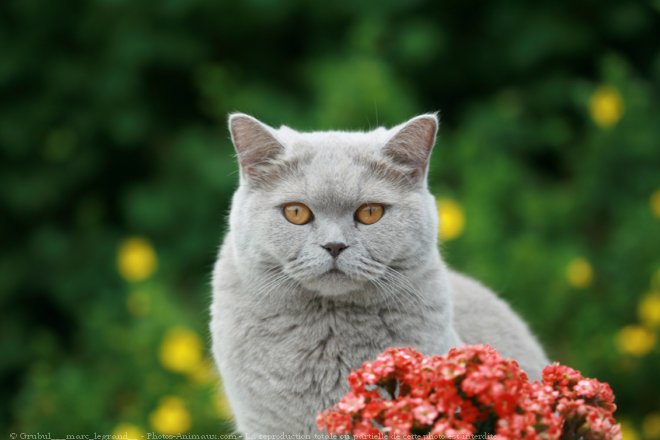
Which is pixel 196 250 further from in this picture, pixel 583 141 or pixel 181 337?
pixel 583 141

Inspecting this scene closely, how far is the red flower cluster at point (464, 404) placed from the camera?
1.34 m

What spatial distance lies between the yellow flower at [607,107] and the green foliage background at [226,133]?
0.10ft

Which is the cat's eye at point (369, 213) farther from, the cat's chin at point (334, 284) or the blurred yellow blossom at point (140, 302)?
the blurred yellow blossom at point (140, 302)

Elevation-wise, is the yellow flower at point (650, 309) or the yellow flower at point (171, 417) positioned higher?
the yellow flower at point (650, 309)

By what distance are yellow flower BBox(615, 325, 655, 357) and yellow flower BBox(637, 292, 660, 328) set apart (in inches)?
1.6

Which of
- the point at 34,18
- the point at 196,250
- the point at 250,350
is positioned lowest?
the point at 250,350

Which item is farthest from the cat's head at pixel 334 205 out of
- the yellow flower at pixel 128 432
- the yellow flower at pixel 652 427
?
the yellow flower at pixel 652 427

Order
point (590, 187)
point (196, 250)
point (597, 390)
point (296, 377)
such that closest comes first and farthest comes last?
point (597, 390)
point (296, 377)
point (590, 187)
point (196, 250)

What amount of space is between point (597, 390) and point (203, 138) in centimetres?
326

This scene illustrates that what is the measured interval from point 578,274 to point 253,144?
1.97 m

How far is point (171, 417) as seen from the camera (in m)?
3.22

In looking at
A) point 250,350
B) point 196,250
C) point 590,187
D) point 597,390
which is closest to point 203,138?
point 196,250

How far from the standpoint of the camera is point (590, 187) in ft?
13.1

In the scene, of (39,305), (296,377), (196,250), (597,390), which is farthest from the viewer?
(39,305)
